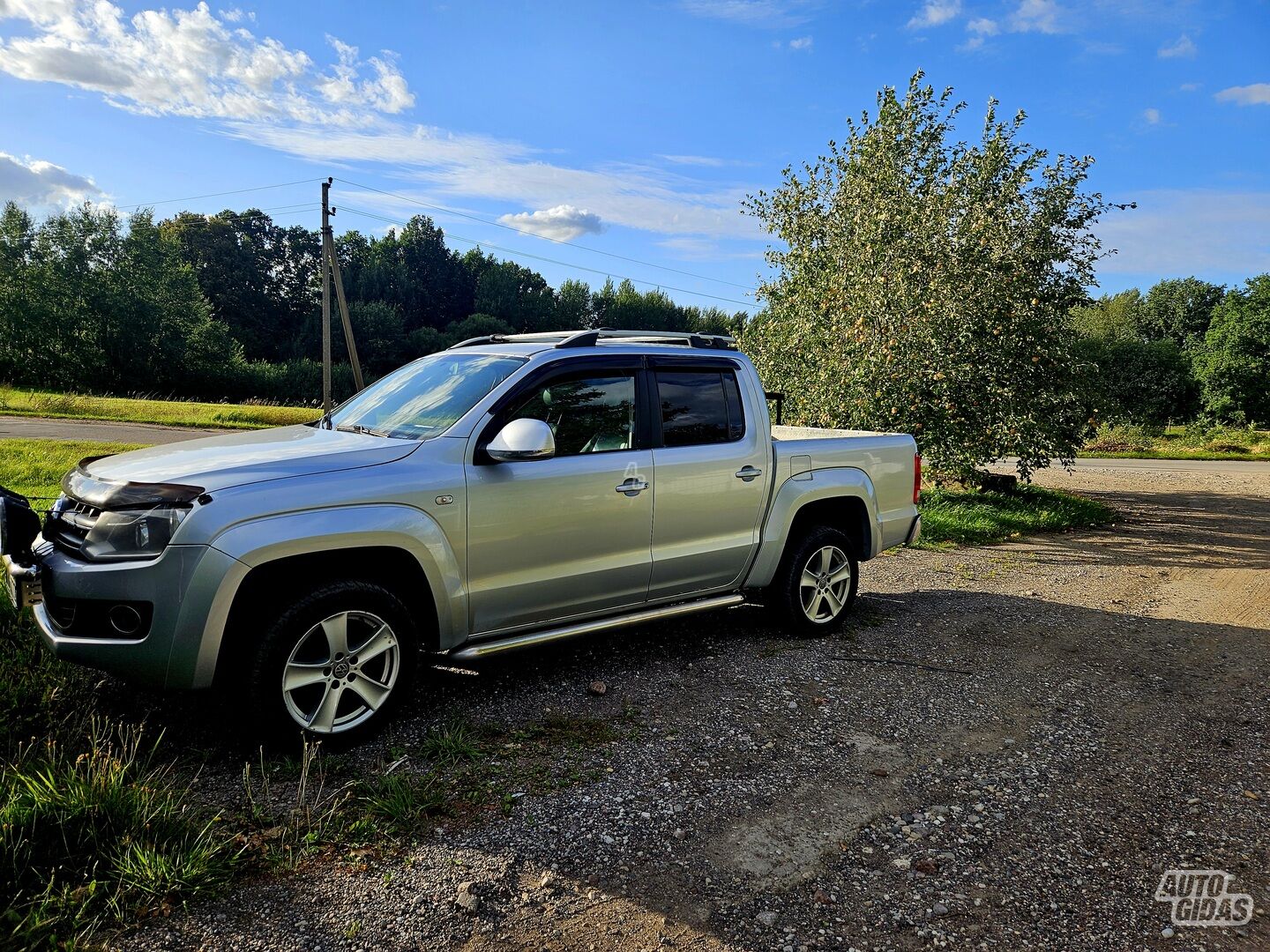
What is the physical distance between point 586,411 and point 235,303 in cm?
7533

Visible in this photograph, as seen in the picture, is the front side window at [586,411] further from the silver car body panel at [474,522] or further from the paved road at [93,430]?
the paved road at [93,430]

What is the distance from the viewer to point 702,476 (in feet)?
17.1

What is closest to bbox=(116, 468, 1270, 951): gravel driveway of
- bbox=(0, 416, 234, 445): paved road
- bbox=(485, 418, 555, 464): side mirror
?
bbox=(485, 418, 555, 464): side mirror

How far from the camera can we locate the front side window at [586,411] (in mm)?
4617

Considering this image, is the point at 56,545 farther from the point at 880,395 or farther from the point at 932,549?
the point at 880,395

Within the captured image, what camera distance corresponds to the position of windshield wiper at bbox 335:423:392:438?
4.58 metres

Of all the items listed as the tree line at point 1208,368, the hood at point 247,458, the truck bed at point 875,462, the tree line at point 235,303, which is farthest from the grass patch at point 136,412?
the tree line at point 1208,368

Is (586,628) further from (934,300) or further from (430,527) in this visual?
(934,300)

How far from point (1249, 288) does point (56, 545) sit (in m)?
74.0

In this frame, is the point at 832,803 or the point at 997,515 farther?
the point at 997,515

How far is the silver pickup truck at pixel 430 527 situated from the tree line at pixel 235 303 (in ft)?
61.7

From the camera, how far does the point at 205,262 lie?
71.4 metres

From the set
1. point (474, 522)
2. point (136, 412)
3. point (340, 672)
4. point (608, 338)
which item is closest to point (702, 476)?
point (608, 338)

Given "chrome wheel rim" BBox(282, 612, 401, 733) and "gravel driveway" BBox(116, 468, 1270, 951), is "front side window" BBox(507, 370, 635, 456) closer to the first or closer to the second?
"chrome wheel rim" BBox(282, 612, 401, 733)
